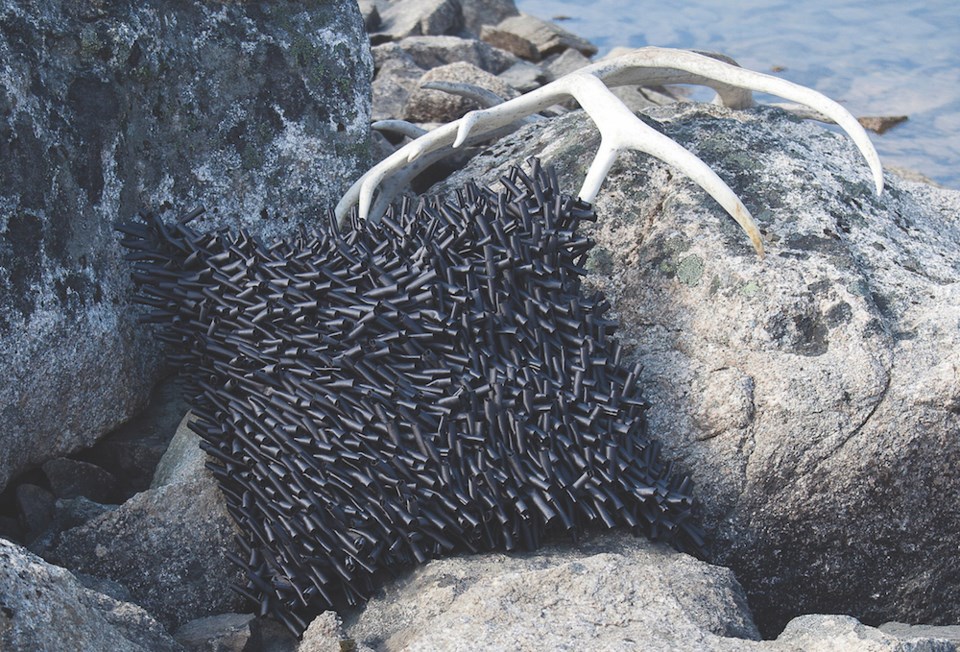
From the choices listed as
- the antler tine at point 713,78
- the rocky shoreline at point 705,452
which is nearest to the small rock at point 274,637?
the rocky shoreline at point 705,452

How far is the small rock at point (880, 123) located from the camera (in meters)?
8.12

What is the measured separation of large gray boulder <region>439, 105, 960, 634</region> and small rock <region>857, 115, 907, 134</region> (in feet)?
15.8

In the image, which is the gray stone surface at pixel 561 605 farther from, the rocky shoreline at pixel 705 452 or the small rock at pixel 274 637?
the small rock at pixel 274 637

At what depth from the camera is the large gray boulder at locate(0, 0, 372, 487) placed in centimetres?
320

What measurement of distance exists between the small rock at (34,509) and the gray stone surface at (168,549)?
0.79ft

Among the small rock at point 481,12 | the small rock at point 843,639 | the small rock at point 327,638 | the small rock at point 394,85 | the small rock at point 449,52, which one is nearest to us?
the small rock at point 843,639

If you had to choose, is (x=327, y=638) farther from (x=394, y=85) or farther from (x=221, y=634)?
(x=394, y=85)

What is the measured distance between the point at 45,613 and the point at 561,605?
109 cm

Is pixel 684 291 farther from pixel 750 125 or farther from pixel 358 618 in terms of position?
pixel 358 618

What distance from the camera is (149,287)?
3.36m

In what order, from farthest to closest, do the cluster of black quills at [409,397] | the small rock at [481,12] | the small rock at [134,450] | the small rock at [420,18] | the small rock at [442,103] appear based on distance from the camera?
1. the small rock at [481,12]
2. the small rock at [420,18]
3. the small rock at [442,103]
4. the small rock at [134,450]
5. the cluster of black quills at [409,397]

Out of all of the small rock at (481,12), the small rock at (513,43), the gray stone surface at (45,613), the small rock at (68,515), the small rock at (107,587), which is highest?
the small rock at (481,12)

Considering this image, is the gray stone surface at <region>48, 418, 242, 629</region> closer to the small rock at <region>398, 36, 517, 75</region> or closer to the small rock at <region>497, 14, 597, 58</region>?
the small rock at <region>398, 36, 517, 75</region>

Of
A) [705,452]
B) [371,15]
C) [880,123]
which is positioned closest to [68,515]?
[705,452]
